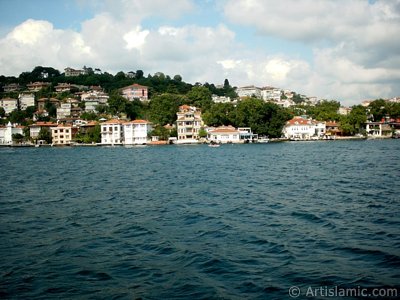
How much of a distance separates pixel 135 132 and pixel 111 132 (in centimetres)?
537

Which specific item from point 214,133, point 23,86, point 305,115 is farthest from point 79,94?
point 305,115

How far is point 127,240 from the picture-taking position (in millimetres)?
11023

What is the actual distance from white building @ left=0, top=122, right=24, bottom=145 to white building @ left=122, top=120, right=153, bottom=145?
28.0 m

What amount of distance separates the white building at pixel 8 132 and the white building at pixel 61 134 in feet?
37.5

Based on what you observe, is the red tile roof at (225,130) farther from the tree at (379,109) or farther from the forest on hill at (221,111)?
the tree at (379,109)

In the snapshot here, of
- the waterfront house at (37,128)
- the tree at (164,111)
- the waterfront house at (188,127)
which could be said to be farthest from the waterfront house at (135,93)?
the waterfront house at (188,127)

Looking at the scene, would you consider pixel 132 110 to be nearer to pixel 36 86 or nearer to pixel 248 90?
pixel 36 86

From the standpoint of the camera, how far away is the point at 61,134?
89.4 meters

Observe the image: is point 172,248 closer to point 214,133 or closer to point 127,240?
point 127,240

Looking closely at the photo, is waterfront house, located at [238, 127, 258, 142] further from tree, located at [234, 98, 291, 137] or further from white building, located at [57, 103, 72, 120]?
white building, located at [57, 103, 72, 120]

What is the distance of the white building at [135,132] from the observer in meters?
87.2

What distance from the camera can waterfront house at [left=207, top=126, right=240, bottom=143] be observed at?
85.4 meters

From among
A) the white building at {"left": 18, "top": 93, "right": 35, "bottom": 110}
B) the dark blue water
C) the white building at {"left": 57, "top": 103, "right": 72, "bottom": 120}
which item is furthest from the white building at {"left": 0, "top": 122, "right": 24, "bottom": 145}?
the dark blue water

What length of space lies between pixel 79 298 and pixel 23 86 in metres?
153
